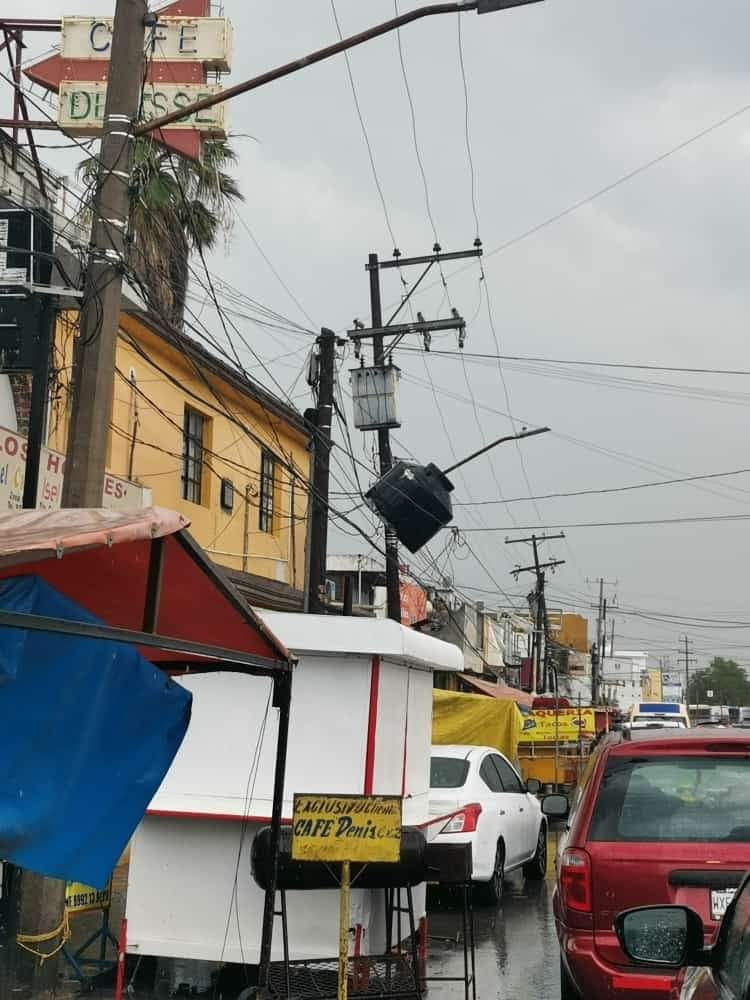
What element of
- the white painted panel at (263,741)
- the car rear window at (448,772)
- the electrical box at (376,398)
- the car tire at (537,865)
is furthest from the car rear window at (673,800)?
the electrical box at (376,398)

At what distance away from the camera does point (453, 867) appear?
27.9 ft

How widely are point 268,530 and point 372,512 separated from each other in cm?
325

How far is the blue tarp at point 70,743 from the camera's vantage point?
198 inches

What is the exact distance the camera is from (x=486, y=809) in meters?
13.5

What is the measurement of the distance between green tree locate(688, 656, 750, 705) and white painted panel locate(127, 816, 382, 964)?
15818 centimetres

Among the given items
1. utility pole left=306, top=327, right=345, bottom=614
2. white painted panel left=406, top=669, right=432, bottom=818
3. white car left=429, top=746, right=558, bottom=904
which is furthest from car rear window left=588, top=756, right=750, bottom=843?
utility pole left=306, top=327, right=345, bottom=614

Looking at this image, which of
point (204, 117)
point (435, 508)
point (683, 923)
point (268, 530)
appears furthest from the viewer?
point (268, 530)

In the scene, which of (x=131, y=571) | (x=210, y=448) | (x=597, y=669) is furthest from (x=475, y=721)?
(x=597, y=669)

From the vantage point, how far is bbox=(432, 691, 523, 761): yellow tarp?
68.9 feet

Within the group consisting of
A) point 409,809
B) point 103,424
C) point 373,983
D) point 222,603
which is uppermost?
point 103,424

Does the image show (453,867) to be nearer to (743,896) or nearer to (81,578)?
(81,578)

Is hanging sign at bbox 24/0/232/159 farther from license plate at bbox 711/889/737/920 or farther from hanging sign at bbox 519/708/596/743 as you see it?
hanging sign at bbox 519/708/596/743

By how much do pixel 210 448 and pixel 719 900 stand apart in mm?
15254

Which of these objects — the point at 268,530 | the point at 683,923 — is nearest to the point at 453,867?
the point at 683,923
